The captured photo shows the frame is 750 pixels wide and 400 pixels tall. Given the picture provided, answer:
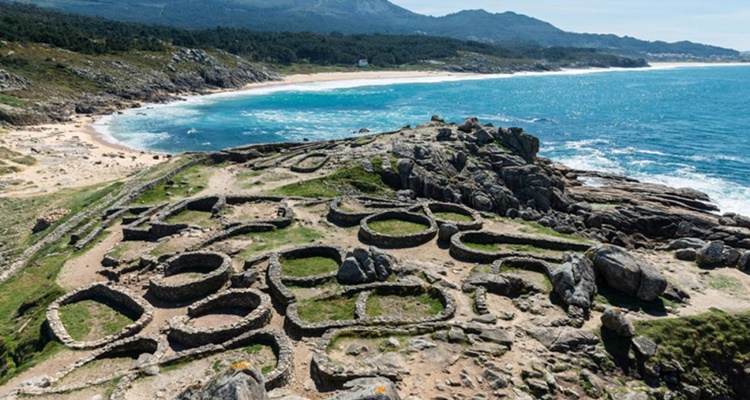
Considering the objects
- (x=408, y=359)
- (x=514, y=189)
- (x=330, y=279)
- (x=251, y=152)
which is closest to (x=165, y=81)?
(x=251, y=152)

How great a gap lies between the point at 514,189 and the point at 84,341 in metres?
37.8

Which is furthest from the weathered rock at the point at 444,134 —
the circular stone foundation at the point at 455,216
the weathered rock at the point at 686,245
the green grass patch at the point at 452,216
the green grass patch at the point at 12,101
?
the green grass patch at the point at 12,101

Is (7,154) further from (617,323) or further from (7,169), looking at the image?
(617,323)

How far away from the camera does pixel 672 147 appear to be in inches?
3206

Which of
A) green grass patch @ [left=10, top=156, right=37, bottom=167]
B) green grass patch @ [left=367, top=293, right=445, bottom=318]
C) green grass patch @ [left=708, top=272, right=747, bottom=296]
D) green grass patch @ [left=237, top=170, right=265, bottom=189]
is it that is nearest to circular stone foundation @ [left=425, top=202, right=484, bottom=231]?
green grass patch @ [left=367, top=293, right=445, bottom=318]

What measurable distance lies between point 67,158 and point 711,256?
215 feet

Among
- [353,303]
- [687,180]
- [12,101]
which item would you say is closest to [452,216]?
[353,303]

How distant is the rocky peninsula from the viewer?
1892cm

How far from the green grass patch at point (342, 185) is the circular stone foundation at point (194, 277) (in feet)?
44.7

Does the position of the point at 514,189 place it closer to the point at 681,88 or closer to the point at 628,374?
the point at 628,374

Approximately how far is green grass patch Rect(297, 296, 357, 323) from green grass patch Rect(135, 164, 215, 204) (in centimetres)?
2126

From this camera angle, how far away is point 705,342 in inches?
901

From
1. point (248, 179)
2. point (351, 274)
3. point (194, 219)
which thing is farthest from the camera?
point (248, 179)

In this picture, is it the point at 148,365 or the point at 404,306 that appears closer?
the point at 148,365
